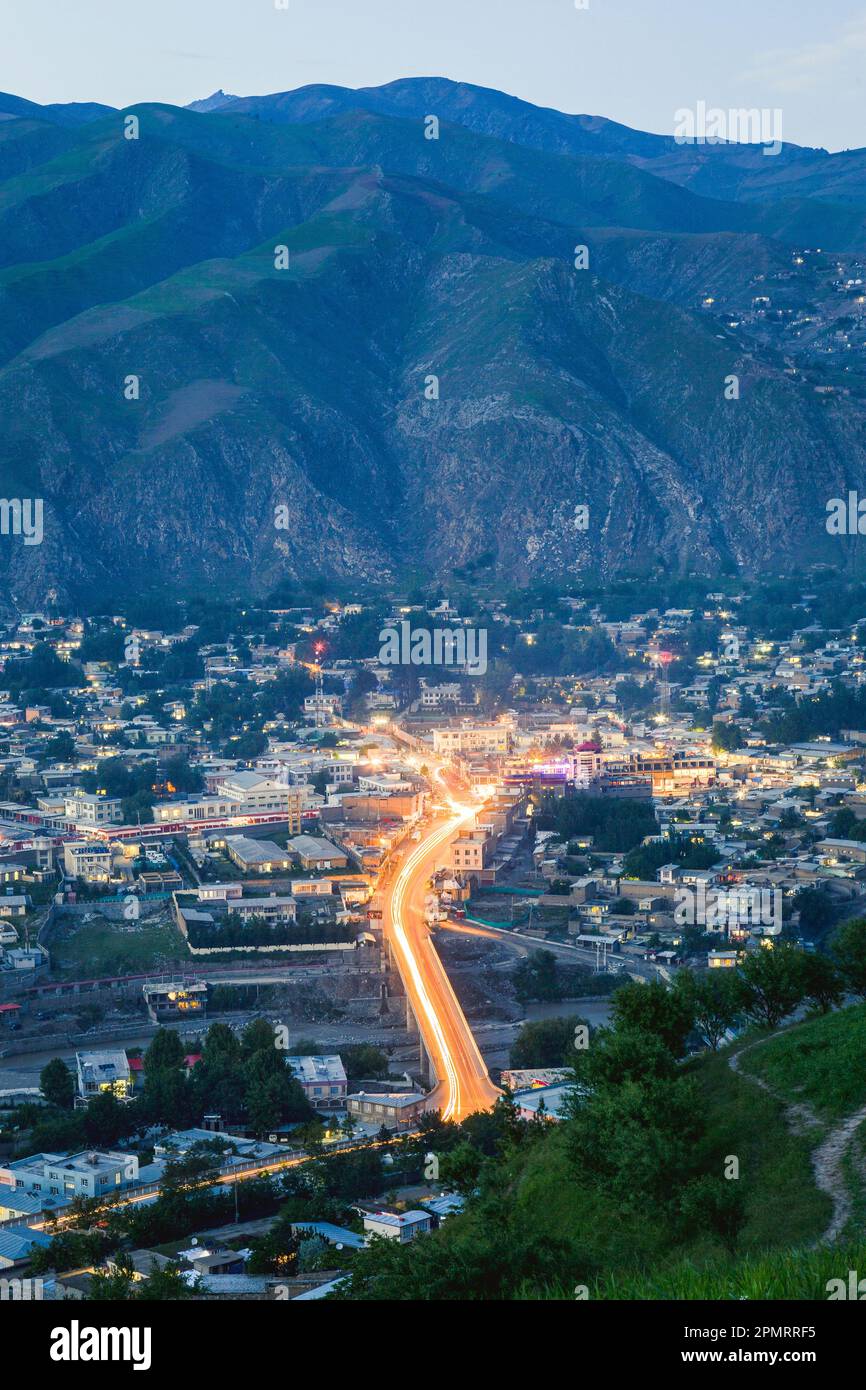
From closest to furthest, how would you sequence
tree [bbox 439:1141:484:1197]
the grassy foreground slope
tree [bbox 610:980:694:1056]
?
the grassy foreground slope
tree [bbox 610:980:694:1056]
tree [bbox 439:1141:484:1197]

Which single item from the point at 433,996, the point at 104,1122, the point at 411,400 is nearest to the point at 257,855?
A: the point at 433,996

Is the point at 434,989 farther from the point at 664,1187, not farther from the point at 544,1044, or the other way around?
the point at 664,1187

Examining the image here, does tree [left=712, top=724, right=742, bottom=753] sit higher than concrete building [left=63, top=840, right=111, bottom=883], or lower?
higher

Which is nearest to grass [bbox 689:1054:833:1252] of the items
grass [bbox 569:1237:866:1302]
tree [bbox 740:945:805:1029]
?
tree [bbox 740:945:805:1029]

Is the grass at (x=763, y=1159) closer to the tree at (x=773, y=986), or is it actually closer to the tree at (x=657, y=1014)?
the tree at (x=657, y=1014)

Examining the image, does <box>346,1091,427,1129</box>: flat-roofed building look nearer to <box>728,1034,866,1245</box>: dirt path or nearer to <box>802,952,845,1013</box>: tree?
<box>802,952,845,1013</box>: tree

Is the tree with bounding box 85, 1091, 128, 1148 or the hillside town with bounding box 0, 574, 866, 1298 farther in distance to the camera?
the tree with bounding box 85, 1091, 128, 1148

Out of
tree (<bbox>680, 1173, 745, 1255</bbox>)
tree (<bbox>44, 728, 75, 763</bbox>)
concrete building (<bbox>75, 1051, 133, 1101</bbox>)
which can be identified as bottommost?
concrete building (<bbox>75, 1051, 133, 1101</bbox>)
